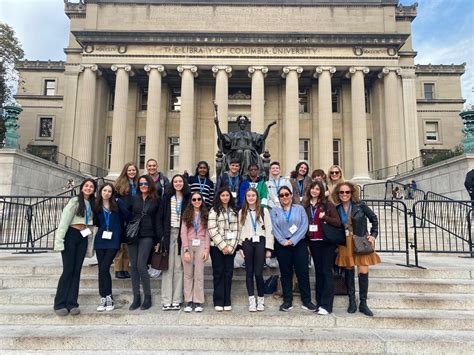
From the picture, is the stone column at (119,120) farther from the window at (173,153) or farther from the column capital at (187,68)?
the window at (173,153)

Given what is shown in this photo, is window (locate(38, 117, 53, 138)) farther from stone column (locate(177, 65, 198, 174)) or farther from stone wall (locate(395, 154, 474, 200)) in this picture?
stone wall (locate(395, 154, 474, 200))

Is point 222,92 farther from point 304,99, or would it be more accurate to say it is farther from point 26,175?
point 26,175

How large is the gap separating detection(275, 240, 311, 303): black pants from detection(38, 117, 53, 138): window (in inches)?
1673

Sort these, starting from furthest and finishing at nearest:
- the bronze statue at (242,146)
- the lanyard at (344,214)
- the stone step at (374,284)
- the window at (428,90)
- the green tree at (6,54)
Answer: the window at (428,90) → the green tree at (6,54) → the bronze statue at (242,146) → the stone step at (374,284) → the lanyard at (344,214)

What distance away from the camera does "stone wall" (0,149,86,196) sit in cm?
1647

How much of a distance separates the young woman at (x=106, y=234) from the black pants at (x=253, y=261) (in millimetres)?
2064

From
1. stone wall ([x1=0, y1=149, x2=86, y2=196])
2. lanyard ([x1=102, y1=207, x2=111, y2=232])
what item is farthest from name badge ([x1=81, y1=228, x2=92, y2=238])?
stone wall ([x1=0, y1=149, x2=86, y2=196])

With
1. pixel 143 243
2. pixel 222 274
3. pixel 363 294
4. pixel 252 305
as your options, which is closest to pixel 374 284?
pixel 363 294

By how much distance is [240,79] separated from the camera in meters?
36.3

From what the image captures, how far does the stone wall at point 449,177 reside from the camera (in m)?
16.2

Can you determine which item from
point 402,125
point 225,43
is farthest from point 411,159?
point 225,43

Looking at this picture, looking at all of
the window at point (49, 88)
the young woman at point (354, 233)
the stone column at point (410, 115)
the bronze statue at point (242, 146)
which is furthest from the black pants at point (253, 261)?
the window at point (49, 88)

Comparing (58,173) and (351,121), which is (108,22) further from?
(351,121)

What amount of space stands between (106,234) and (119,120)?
92.9 ft
